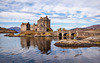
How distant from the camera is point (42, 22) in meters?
147

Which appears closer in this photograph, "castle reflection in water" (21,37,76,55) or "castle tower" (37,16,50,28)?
"castle reflection in water" (21,37,76,55)

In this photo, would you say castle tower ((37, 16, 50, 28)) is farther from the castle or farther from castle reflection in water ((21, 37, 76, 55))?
castle reflection in water ((21, 37, 76, 55))

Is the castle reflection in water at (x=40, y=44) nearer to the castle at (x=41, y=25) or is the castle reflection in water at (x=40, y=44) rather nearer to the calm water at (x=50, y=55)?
the calm water at (x=50, y=55)

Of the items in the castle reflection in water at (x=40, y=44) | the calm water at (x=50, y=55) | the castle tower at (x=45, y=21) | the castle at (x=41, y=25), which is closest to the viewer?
the calm water at (x=50, y=55)

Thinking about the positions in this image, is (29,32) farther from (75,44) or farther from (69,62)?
(69,62)

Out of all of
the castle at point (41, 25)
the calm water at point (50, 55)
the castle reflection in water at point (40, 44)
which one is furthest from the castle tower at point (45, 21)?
the calm water at point (50, 55)

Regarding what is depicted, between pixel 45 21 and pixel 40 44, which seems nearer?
pixel 40 44

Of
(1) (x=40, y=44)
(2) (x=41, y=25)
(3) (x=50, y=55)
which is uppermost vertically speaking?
(2) (x=41, y=25)

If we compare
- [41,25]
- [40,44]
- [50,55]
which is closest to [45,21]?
[41,25]

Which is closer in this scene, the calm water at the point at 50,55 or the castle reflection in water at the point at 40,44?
the calm water at the point at 50,55

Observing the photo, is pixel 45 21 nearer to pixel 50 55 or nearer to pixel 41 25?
pixel 41 25

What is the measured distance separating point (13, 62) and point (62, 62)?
1221 cm

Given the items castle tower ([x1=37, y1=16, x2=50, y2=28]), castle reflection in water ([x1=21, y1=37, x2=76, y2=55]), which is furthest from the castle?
castle reflection in water ([x1=21, y1=37, x2=76, y2=55])

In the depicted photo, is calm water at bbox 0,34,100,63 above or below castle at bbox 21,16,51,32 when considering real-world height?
below
